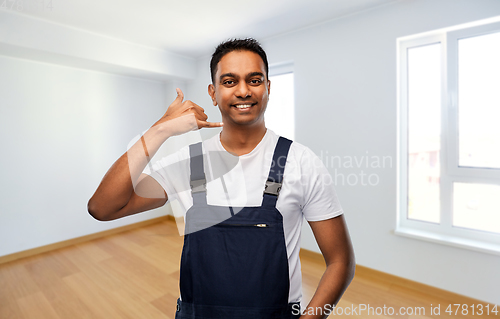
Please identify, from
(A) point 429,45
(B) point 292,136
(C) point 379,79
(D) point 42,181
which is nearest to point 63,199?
(D) point 42,181

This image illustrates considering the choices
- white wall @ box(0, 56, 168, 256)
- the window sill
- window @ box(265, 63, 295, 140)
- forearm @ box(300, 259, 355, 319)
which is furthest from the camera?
window @ box(265, 63, 295, 140)

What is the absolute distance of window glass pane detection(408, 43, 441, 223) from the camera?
2365 millimetres

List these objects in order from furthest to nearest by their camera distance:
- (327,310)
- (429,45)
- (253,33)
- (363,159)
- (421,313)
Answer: (253,33) → (363,159) → (429,45) → (421,313) → (327,310)

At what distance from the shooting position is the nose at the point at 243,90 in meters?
0.92

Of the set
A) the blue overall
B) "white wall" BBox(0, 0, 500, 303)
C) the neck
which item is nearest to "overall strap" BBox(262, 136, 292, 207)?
the blue overall

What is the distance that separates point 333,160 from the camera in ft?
9.09

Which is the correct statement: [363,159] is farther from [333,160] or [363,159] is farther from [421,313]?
[421,313]

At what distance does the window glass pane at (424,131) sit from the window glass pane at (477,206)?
15 cm

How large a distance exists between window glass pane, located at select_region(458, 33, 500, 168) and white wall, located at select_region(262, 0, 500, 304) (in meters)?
0.24

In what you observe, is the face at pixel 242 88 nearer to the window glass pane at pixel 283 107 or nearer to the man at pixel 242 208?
the man at pixel 242 208

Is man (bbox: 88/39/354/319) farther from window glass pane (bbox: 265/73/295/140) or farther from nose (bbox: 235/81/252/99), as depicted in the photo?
window glass pane (bbox: 265/73/295/140)

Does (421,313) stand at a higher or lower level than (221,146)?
lower

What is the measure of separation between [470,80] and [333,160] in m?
1.24

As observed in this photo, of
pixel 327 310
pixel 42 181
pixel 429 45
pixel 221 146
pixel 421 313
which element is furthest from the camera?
pixel 42 181
